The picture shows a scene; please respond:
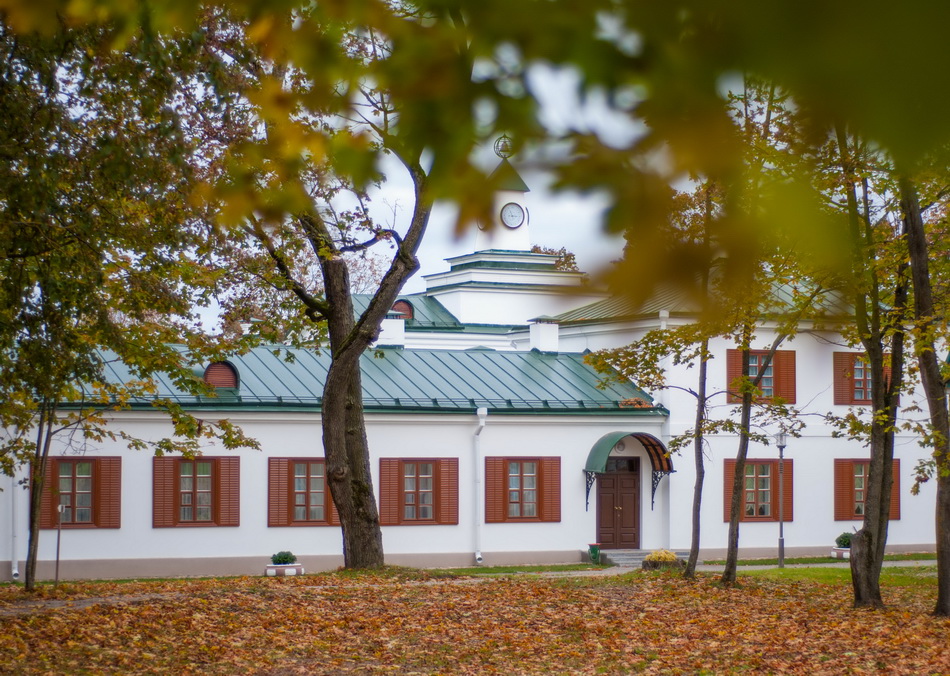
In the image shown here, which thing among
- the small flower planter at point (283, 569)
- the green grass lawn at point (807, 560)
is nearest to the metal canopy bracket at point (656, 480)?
the green grass lawn at point (807, 560)

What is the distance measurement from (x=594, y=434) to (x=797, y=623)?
54.2 ft

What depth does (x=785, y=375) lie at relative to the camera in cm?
3120

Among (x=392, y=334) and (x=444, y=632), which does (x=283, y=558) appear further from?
(x=444, y=632)

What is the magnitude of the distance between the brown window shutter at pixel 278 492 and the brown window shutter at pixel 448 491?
147 inches

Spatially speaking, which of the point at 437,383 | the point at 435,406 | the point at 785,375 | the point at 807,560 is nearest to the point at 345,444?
the point at 435,406

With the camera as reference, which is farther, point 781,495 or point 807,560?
point 807,560

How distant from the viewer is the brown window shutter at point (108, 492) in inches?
968

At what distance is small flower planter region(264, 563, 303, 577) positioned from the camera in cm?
2394

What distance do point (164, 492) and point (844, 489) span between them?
18626mm

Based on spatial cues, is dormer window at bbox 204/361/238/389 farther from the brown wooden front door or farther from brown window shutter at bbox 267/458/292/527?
the brown wooden front door

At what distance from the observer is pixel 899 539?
32156mm

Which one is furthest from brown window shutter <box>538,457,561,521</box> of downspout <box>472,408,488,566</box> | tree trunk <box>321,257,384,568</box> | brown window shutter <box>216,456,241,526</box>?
tree trunk <box>321,257,384,568</box>

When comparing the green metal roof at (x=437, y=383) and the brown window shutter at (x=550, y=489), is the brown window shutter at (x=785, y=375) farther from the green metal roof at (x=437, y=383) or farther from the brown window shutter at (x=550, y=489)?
the brown window shutter at (x=550, y=489)

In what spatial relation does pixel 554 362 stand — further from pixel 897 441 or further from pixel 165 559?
pixel 165 559
